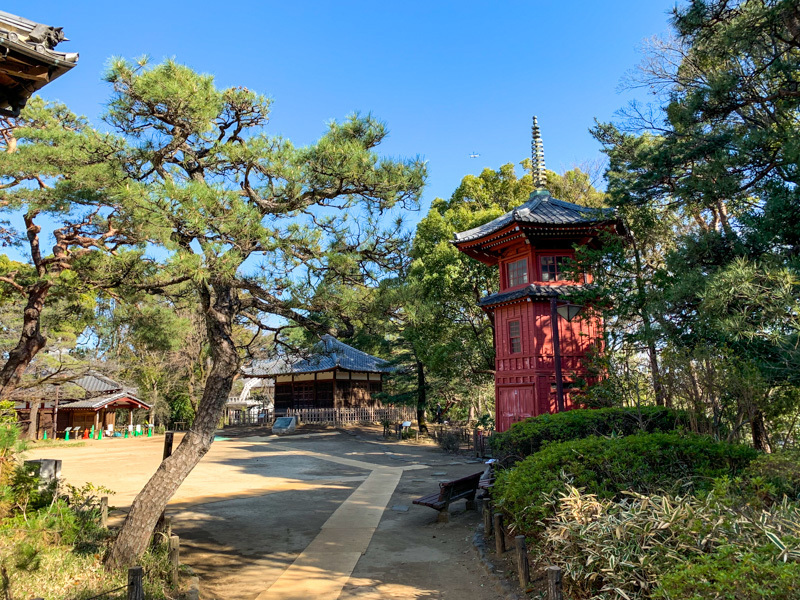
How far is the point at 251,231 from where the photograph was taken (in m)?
6.42

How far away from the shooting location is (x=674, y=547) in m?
4.31

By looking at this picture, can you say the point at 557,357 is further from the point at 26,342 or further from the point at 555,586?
the point at 26,342

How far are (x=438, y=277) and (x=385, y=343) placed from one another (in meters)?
7.78

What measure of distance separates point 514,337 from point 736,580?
13.3 meters

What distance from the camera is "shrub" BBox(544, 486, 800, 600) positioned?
3238 millimetres

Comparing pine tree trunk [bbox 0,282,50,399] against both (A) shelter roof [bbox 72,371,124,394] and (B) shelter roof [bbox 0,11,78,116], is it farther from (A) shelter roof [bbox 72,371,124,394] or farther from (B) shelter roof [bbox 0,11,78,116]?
(A) shelter roof [bbox 72,371,124,394]

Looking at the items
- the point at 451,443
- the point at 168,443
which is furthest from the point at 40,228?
the point at 451,443

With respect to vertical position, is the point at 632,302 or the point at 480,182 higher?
the point at 480,182

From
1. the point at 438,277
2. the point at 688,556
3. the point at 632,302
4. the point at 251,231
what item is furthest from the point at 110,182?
the point at 438,277

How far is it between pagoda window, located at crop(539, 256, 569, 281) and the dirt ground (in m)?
6.64

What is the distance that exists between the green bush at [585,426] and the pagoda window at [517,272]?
7.33 metres

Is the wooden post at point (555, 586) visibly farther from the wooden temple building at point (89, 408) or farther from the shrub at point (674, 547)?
the wooden temple building at point (89, 408)

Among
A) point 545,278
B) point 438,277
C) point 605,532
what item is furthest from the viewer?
point 438,277

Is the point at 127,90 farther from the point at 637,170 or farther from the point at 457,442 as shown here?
the point at 457,442
